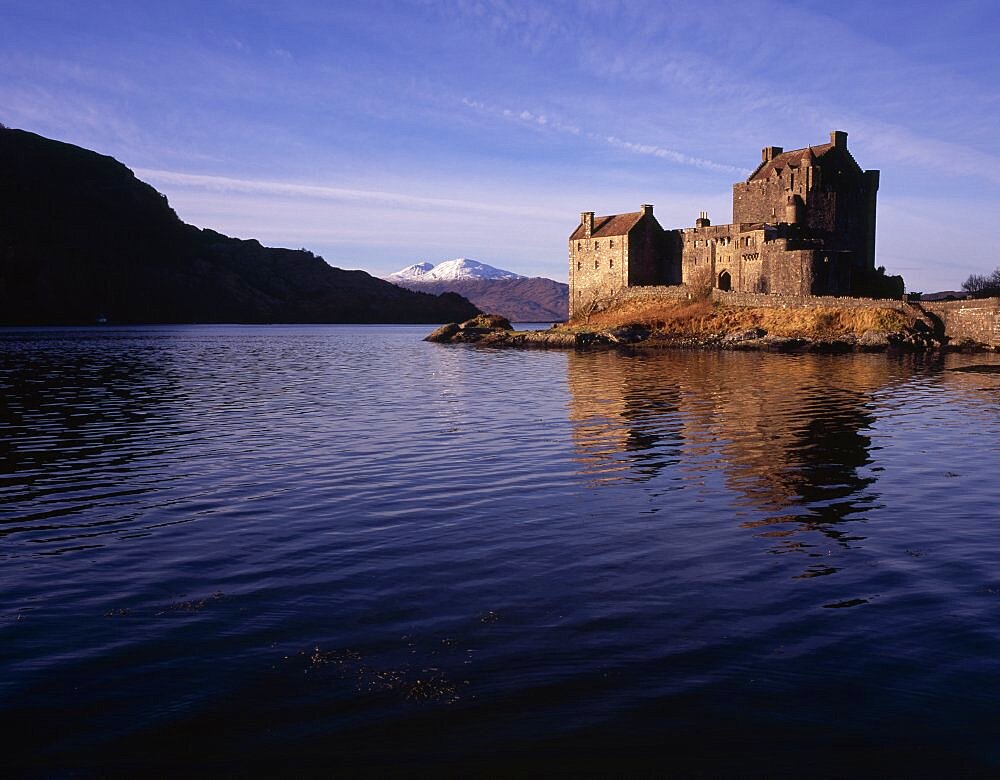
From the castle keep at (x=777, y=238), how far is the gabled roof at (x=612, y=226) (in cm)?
20

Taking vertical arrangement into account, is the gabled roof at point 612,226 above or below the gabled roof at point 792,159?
below

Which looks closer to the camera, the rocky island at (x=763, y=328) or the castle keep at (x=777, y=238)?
the rocky island at (x=763, y=328)

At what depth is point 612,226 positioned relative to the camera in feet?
321

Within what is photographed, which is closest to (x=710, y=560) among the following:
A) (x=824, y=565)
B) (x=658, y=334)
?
(x=824, y=565)

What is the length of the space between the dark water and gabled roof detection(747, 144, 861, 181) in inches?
2530

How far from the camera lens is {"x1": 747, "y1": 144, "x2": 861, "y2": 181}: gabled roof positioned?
82.6 m

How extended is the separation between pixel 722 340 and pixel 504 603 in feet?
226

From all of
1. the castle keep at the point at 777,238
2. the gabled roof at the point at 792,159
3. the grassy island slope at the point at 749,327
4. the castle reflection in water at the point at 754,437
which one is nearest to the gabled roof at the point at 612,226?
the castle keep at the point at 777,238

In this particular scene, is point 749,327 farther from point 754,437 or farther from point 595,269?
point 754,437

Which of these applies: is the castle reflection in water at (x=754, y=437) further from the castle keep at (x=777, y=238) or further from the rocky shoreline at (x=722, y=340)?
the castle keep at (x=777, y=238)

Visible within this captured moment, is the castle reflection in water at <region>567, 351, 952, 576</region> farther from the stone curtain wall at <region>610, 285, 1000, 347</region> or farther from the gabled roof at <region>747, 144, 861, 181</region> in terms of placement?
the gabled roof at <region>747, 144, 861, 181</region>

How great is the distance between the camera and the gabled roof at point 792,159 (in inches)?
3253

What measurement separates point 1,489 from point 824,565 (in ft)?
58.3

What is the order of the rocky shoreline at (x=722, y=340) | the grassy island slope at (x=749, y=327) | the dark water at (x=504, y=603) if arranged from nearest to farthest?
the dark water at (x=504, y=603)
the rocky shoreline at (x=722, y=340)
the grassy island slope at (x=749, y=327)
